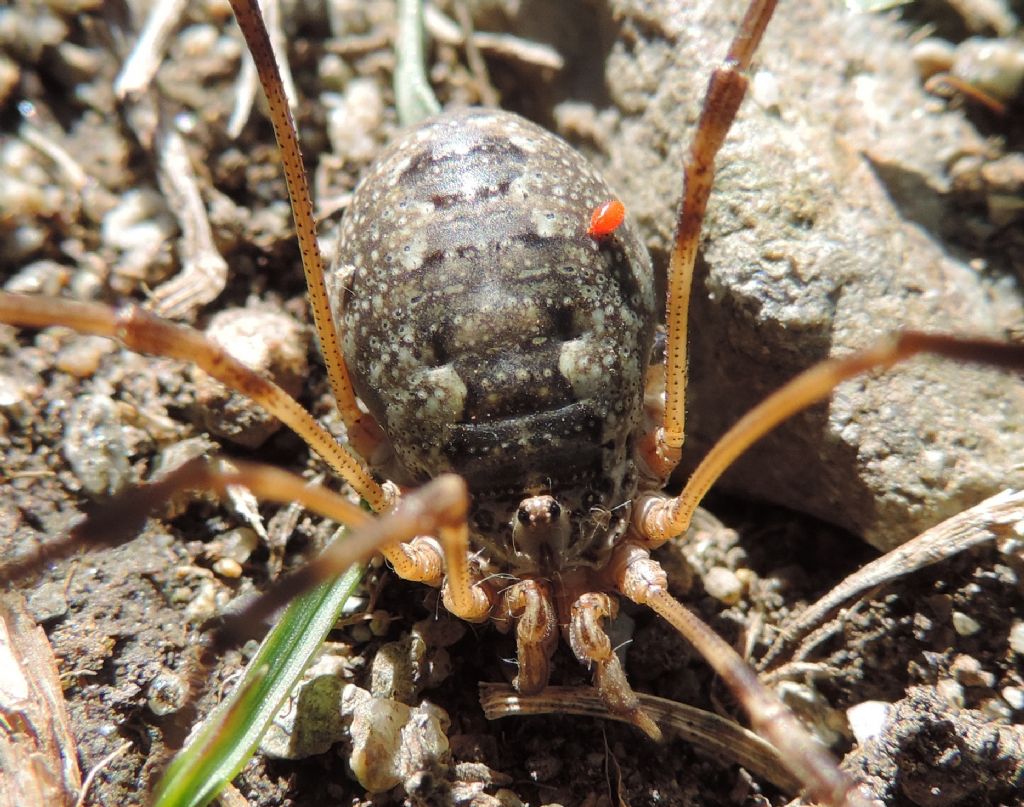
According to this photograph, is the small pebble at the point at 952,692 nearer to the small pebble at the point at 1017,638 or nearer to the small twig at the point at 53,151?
the small pebble at the point at 1017,638

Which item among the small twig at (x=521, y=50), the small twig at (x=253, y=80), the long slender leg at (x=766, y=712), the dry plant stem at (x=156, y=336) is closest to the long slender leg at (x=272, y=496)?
the dry plant stem at (x=156, y=336)

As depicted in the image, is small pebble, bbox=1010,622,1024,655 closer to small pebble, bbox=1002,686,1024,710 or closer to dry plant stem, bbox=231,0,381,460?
small pebble, bbox=1002,686,1024,710

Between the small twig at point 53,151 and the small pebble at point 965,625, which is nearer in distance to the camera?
the small pebble at point 965,625

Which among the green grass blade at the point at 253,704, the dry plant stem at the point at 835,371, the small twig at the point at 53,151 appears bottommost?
the green grass blade at the point at 253,704

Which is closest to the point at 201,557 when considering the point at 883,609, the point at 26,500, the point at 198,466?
the point at 26,500

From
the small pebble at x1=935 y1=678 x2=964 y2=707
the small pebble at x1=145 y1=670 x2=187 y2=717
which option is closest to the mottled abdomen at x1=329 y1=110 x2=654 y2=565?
the small pebble at x1=145 y1=670 x2=187 y2=717
